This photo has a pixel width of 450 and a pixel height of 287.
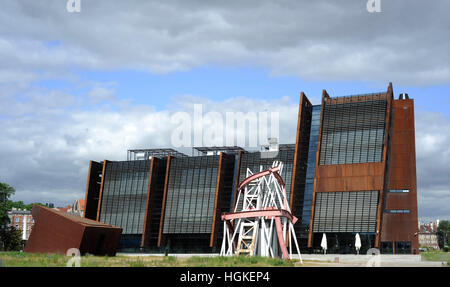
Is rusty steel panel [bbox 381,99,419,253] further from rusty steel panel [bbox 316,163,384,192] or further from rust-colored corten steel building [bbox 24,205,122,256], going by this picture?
rust-colored corten steel building [bbox 24,205,122,256]

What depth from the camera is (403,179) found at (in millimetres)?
77875

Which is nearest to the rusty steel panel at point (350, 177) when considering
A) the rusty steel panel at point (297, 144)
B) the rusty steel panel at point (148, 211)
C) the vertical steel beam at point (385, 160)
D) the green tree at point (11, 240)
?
the vertical steel beam at point (385, 160)

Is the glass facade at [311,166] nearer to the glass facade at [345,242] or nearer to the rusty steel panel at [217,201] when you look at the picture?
the glass facade at [345,242]

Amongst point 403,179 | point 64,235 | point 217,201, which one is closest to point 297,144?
point 217,201

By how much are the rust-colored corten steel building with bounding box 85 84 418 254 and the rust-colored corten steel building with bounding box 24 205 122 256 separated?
18504mm

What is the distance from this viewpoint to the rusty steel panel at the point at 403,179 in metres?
76.0

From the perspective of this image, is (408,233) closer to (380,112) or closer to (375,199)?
(375,199)

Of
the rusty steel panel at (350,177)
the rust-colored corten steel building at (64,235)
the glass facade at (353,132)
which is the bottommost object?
the rust-colored corten steel building at (64,235)

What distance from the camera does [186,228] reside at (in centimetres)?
8525

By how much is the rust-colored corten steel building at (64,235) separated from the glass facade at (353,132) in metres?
37.0

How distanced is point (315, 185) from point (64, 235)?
39039 millimetres

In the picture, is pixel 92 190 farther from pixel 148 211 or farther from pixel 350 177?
pixel 350 177

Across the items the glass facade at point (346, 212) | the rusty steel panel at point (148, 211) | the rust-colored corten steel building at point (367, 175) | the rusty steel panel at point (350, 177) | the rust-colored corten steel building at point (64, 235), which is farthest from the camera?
the rusty steel panel at point (148, 211)
